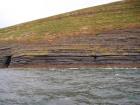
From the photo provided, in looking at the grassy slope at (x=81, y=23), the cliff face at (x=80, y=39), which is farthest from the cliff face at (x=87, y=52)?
the grassy slope at (x=81, y=23)

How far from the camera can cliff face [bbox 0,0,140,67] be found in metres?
64.2

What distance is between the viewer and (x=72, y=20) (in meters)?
88.3

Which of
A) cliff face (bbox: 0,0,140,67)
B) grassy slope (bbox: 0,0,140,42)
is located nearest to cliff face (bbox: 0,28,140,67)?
cliff face (bbox: 0,0,140,67)

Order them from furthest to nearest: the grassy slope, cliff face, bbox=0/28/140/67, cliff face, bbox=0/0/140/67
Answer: the grassy slope → cliff face, bbox=0/0/140/67 → cliff face, bbox=0/28/140/67

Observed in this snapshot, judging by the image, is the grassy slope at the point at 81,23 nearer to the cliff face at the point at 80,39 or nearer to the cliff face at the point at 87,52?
the cliff face at the point at 80,39

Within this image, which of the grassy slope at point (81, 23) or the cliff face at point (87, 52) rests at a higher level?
the grassy slope at point (81, 23)

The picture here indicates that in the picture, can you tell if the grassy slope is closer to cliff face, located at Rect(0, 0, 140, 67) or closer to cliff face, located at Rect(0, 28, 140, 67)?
cliff face, located at Rect(0, 0, 140, 67)

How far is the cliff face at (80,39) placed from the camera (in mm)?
64250

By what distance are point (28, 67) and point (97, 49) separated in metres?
12.4

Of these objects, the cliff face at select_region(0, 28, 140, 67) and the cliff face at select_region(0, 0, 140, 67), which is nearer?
the cliff face at select_region(0, 28, 140, 67)

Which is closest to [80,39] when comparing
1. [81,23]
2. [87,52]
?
[87,52]

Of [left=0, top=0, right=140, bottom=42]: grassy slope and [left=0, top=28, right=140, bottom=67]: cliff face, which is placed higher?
[left=0, top=0, right=140, bottom=42]: grassy slope

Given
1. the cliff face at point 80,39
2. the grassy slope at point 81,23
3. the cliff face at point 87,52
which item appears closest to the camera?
the cliff face at point 87,52

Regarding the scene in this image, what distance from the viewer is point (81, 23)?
83.8 metres
